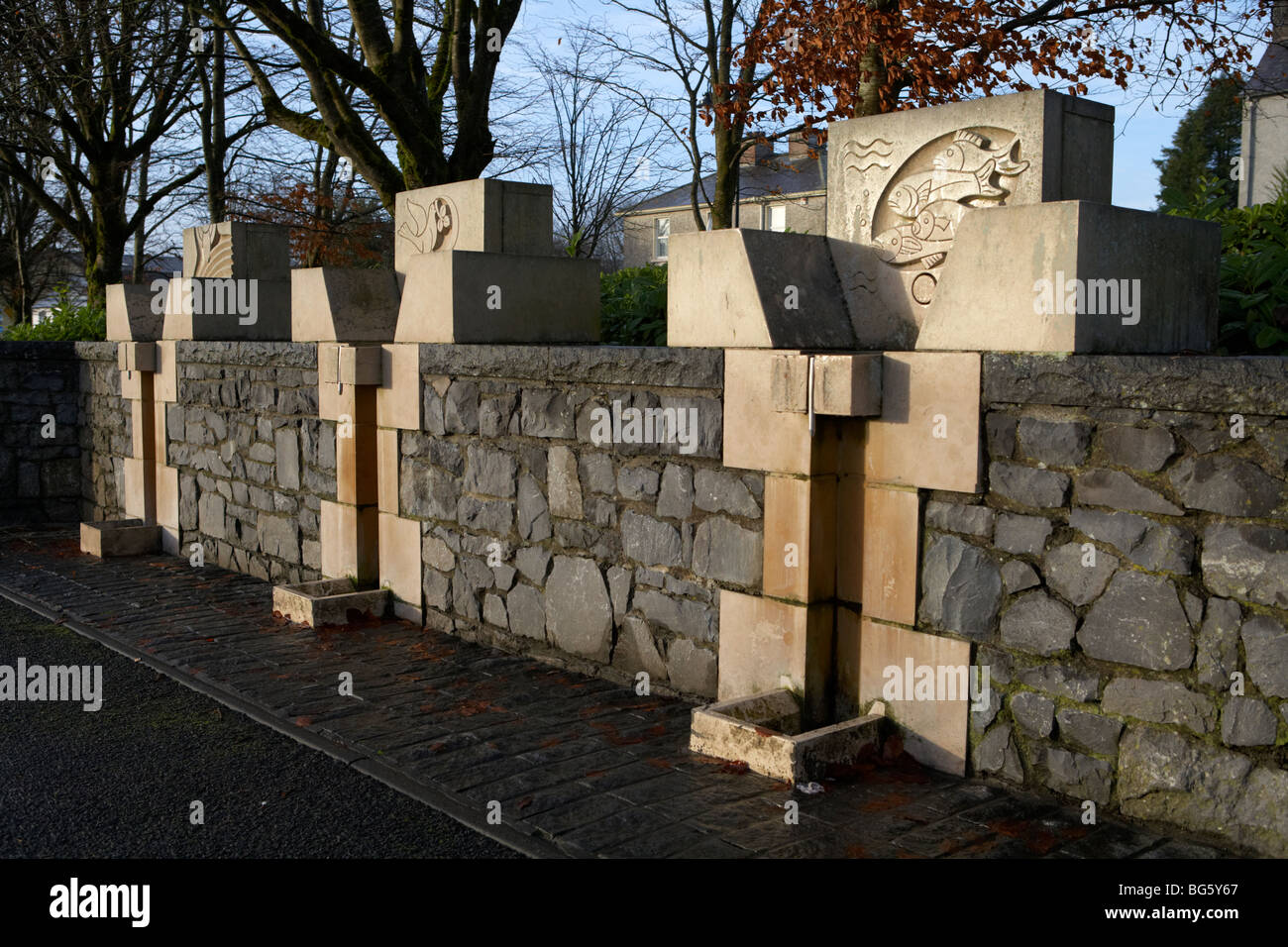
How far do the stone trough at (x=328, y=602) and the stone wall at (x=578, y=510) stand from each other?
1.33 feet

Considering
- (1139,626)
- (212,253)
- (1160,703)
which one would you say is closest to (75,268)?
(212,253)

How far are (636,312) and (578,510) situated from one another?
117 inches

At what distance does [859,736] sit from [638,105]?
606 inches

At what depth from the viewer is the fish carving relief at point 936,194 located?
170 inches

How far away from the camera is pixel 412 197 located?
23.3 ft

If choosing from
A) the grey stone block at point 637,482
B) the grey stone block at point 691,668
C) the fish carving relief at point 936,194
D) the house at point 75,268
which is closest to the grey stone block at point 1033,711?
the grey stone block at point 691,668

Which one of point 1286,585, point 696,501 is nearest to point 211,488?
point 696,501

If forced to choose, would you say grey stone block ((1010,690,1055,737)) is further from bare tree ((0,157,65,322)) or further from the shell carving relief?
bare tree ((0,157,65,322))

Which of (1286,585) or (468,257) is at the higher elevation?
(468,257)

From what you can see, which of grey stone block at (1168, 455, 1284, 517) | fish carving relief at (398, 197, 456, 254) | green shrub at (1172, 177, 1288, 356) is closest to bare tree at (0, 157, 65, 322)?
fish carving relief at (398, 197, 456, 254)

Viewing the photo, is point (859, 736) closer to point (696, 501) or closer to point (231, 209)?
point (696, 501)

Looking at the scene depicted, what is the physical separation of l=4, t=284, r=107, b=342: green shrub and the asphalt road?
28.0 ft

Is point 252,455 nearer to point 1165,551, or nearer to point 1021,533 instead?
point 1021,533

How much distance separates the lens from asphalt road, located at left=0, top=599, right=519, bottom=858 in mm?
→ 3643
